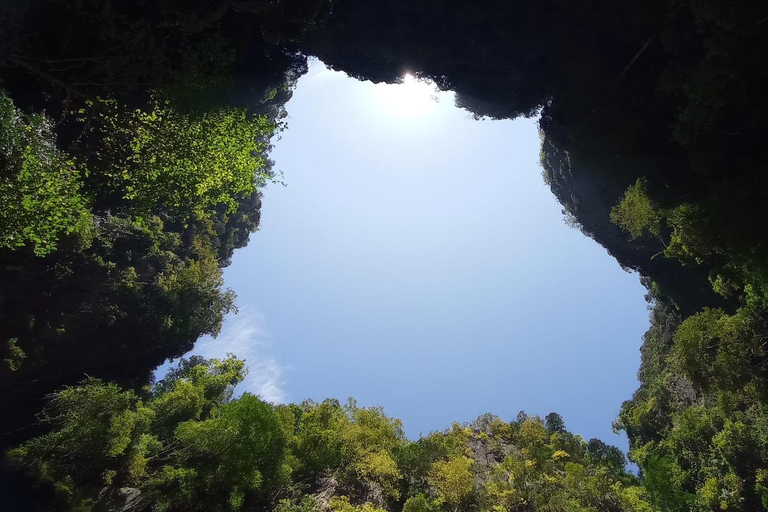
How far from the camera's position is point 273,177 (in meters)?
17.4

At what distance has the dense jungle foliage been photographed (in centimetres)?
1468

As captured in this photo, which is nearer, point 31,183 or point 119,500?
point 31,183

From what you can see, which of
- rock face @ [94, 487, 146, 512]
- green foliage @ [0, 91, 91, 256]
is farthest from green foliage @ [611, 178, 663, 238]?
rock face @ [94, 487, 146, 512]

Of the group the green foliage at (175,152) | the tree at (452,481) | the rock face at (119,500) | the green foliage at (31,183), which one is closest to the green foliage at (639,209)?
the tree at (452,481)

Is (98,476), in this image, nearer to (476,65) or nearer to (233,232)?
(233,232)

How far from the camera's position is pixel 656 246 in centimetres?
2945

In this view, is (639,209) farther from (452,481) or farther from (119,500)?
(119,500)

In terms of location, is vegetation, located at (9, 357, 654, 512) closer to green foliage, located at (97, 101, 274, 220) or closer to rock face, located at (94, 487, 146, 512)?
rock face, located at (94, 487, 146, 512)

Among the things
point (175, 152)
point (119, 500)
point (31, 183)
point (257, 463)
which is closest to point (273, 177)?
point (175, 152)

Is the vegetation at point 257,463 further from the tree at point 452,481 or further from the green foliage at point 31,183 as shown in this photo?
the green foliage at point 31,183

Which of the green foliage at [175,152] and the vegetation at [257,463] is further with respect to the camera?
the vegetation at [257,463]

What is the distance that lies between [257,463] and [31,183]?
16849 mm

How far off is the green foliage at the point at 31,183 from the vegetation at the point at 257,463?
11.9 meters

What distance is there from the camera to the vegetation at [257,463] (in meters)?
20.2
